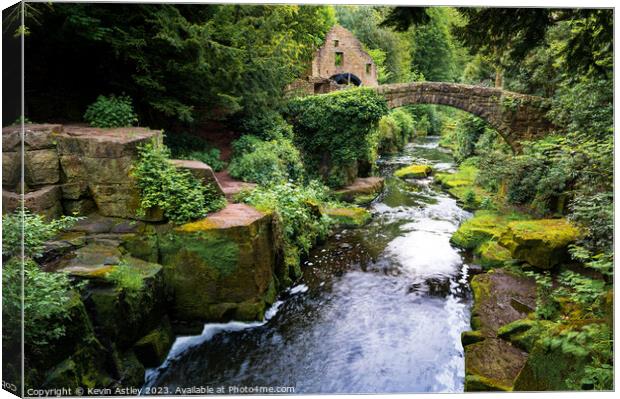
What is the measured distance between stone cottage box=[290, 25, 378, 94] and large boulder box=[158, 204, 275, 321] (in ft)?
24.0

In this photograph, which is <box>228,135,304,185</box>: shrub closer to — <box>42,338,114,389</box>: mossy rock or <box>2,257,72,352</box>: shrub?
<box>42,338,114,389</box>: mossy rock

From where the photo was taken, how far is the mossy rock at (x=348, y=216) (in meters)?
11.9

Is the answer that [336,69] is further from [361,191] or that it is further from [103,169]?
[103,169]

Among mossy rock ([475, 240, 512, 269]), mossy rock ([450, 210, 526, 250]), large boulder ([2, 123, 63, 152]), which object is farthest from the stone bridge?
large boulder ([2, 123, 63, 152])

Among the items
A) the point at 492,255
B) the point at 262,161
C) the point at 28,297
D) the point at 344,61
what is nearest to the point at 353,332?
the point at 492,255

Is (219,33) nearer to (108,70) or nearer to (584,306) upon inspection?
(108,70)

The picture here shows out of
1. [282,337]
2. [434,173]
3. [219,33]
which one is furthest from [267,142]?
[434,173]

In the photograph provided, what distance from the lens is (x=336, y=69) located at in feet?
44.1

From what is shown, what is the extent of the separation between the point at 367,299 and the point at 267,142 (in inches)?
209

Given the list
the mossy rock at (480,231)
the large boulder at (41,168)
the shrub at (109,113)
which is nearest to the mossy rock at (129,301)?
the large boulder at (41,168)

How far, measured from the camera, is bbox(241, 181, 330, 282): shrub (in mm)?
8203

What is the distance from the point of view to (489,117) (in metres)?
13.4

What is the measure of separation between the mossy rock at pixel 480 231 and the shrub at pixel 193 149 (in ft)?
19.6

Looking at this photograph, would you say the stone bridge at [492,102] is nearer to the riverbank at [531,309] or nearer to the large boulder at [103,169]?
the riverbank at [531,309]
